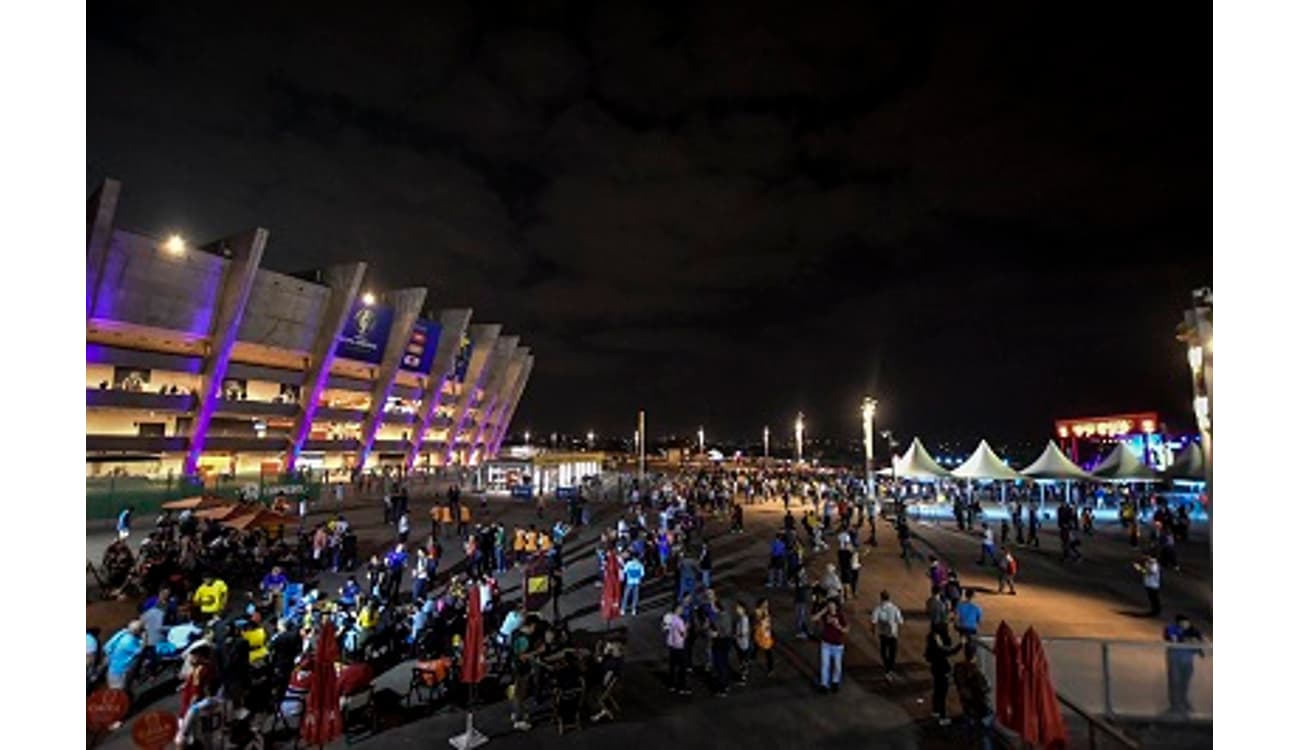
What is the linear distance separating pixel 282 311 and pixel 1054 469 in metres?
50.8

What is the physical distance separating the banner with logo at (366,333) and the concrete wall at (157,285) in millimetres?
11169

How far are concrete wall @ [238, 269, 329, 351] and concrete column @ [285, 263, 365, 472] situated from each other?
614mm

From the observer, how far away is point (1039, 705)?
22.7 ft

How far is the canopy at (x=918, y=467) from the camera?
3434 centimetres

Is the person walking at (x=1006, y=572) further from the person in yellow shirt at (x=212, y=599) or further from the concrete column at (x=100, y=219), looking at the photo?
the concrete column at (x=100, y=219)

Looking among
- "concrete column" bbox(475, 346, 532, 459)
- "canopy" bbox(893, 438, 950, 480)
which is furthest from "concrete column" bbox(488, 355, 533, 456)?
"canopy" bbox(893, 438, 950, 480)

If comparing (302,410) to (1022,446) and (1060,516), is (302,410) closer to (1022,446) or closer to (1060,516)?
(1060,516)

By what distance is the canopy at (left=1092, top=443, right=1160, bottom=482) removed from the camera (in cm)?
2988

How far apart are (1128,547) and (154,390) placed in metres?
54.2

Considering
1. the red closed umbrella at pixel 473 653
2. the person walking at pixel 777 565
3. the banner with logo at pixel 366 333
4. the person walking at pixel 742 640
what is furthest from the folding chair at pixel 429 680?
the banner with logo at pixel 366 333

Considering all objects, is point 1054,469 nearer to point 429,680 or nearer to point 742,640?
point 742,640

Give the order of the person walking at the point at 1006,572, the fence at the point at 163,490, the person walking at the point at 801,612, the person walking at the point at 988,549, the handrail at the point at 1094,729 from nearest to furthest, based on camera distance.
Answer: the handrail at the point at 1094,729 → the person walking at the point at 801,612 → the person walking at the point at 1006,572 → the person walking at the point at 988,549 → the fence at the point at 163,490

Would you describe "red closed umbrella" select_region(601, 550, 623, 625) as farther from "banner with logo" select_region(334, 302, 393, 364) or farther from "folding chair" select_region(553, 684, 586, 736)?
"banner with logo" select_region(334, 302, 393, 364)
